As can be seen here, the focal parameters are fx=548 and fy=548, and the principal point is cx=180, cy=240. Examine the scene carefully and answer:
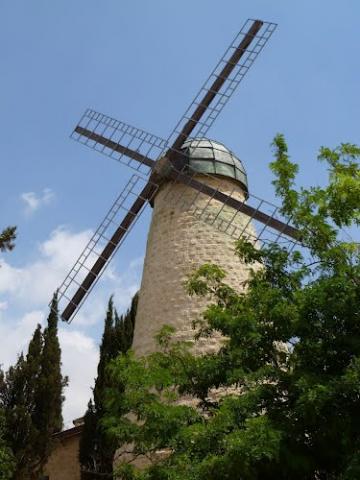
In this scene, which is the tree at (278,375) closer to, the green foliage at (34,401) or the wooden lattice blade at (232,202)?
the wooden lattice blade at (232,202)

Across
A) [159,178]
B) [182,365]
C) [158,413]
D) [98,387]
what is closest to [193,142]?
[159,178]

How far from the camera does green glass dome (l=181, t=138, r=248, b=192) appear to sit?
11.8 m

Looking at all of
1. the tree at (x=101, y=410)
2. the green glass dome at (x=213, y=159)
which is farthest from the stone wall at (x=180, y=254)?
the tree at (x=101, y=410)

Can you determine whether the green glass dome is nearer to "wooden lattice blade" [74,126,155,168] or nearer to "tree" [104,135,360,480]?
"wooden lattice blade" [74,126,155,168]

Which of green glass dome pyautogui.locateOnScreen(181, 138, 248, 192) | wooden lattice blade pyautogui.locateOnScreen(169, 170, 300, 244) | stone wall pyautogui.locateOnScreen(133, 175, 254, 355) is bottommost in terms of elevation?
stone wall pyautogui.locateOnScreen(133, 175, 254, 355)

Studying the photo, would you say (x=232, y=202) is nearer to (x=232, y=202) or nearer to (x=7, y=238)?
(x=232, y=202)

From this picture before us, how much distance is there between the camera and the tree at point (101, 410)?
11.8 m

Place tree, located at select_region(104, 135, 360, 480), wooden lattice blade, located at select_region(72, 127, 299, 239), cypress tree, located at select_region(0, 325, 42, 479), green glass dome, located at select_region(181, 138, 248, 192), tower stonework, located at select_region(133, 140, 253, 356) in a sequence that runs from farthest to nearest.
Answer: green glass dome, located at select_region(181, 138, 248, 192) < cypress tree, located at select_region(0, 325, 42, 479) < wooden lattice blade, located at select_region(72, 127, 299, 239) < tower stonework, located at select_region(133, 140, 253, 356) < tree, located at select_region(104, 135, 360, 480)

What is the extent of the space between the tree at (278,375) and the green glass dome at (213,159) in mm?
4563

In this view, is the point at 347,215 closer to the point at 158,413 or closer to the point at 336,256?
the point at 336,256

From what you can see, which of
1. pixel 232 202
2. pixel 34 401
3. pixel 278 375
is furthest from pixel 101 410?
pixel 278 375

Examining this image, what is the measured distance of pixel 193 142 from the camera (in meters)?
12.5

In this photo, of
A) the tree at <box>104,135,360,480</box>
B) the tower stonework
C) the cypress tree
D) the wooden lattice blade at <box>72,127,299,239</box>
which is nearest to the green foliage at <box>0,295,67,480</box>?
the cypress tree

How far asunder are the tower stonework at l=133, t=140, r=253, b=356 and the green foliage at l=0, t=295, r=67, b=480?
3.26 m
